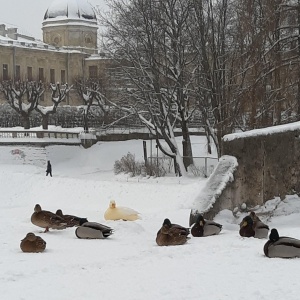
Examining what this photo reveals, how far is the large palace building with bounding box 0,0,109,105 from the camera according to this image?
→ 77.8m

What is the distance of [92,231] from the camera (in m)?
13.0

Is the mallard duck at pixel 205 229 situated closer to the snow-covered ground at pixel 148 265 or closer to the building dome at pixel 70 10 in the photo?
the snow-covered ground at pixel 148 265

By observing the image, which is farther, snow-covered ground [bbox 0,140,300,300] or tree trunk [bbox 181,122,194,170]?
tree trunk [bbox 181,122,194,170]

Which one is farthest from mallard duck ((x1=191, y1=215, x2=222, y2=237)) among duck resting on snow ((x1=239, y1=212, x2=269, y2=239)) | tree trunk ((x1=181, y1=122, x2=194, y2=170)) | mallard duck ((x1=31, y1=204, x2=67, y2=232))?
tree trunk ((x1=181, y1=122, x2=194, y2=170))

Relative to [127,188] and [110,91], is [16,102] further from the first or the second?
[127,188]

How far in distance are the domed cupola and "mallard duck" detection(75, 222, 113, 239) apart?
224 ft

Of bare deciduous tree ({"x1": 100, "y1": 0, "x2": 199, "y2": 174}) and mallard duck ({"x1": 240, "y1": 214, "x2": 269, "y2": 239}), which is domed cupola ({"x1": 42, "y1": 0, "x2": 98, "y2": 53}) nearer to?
bare deciduous tree ({"x1": 100, "y1": 0, "x2": 199, "y2": 174})

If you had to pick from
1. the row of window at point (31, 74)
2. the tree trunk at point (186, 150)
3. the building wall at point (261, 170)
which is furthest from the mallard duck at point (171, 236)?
the row of window at point (31, 74)

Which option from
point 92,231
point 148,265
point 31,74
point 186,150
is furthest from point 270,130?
point 31,74

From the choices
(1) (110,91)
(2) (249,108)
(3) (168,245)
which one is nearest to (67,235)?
(3) (168,245)

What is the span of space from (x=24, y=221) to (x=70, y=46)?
66753 mm

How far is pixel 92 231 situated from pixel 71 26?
226 ft

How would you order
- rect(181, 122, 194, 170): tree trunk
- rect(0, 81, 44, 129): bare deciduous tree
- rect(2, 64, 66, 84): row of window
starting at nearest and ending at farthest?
1. rect(181, 122, 194, 170): tree trunk
2. rect(0, 81, 44, 129): bare deciduous tree
3. rect(2, 64, 66, 84): row of window

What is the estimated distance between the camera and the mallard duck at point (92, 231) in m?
13.0
